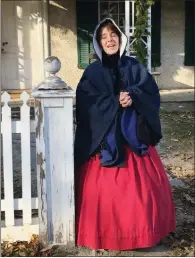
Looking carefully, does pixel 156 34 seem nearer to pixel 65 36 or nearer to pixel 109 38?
pixel 65 36

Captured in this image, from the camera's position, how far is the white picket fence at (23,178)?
3.37 meters

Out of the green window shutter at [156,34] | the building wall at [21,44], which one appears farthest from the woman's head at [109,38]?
the green window shutter at [156,34]

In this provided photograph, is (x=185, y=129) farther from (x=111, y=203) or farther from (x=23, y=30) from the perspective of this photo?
(x=23, y=30)

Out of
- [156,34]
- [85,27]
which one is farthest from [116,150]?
[156,34]

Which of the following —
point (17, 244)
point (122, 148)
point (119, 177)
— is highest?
point (122, 148)

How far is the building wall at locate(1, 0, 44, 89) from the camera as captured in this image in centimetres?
1114

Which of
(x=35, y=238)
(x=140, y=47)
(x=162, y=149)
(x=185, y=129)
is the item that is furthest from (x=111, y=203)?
(x=140, y=47)

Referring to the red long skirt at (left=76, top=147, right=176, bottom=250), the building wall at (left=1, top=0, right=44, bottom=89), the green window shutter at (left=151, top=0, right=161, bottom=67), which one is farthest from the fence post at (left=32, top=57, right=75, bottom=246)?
the green window shutter at (left=151, top=0, right=161, bottom=67)

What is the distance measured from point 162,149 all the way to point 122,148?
3255 millimetres

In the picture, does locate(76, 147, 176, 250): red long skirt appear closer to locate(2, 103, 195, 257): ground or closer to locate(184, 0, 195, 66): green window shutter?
locate(2, 103, 195, 257): ground

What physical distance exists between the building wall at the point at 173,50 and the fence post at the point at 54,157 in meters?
8.65

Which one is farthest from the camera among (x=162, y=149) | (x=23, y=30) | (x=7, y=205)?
(x=23, y=30)

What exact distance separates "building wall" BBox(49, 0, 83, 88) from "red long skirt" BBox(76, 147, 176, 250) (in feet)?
27.5

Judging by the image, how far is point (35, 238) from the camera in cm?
352
